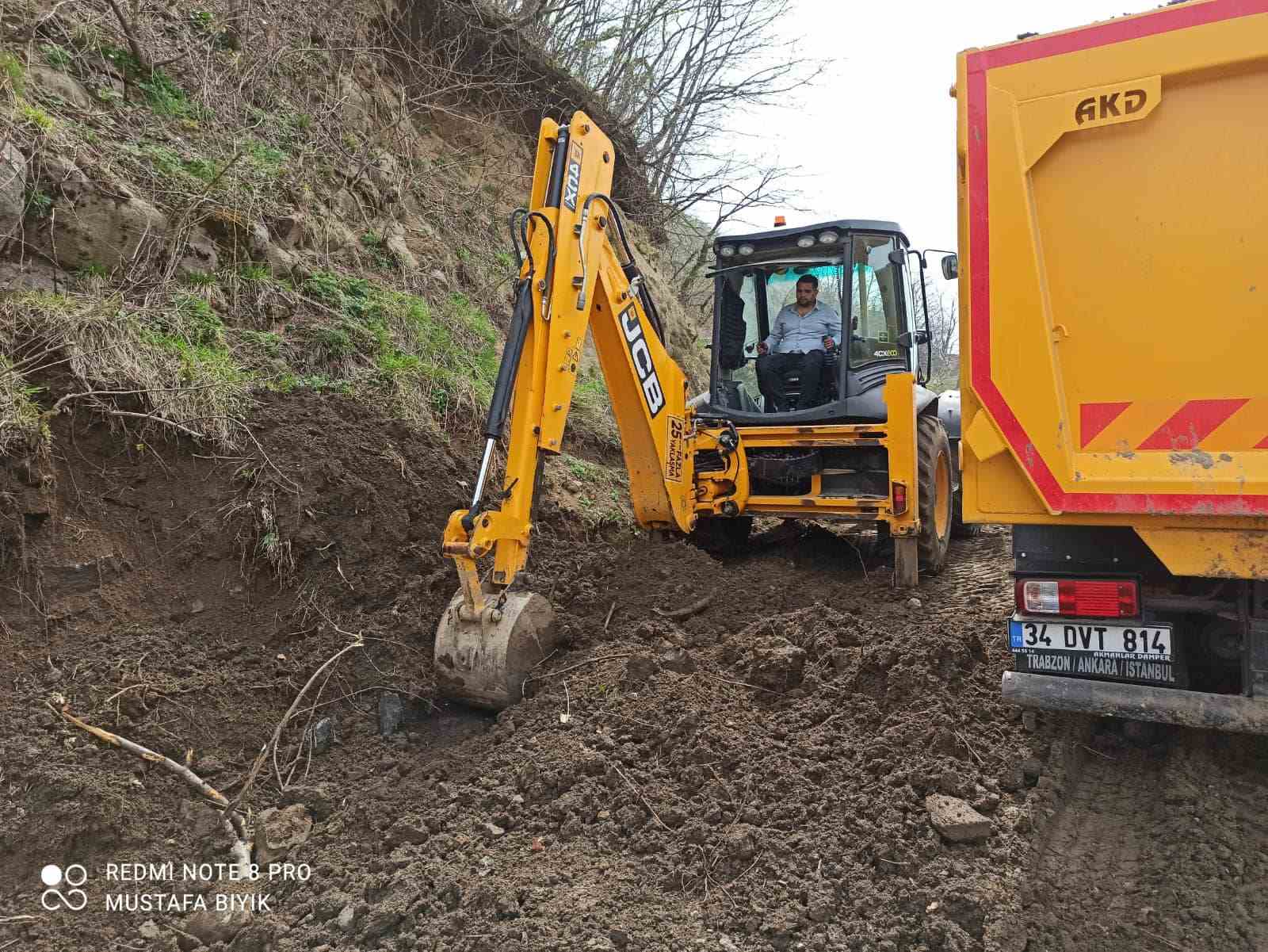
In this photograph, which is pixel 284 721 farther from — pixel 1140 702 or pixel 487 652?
pixel 1140 702

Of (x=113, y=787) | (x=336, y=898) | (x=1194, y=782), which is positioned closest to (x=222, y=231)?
(x=113, y=787)

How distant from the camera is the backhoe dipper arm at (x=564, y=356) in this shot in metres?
3.87

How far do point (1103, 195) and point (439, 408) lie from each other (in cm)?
450

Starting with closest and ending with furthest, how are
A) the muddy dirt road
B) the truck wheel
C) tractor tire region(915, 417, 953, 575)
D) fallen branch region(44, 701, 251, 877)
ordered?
the muddy dirt road → fallen branch region(44, 701, 251, 877) → tractor tire region(915, 417, 953, 575) → the truck wheel

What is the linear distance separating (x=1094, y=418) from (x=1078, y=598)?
663 millimetres

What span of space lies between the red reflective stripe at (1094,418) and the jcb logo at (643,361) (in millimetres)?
2550

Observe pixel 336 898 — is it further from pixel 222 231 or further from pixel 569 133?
pixel 222 231

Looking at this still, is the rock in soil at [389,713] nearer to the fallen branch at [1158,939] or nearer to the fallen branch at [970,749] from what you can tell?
the fallen branch at [970,749]

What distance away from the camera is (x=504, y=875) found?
2.93 meters

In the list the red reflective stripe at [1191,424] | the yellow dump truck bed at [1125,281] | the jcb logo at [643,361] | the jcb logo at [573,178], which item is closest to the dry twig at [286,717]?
the jcb logo at [643,361]

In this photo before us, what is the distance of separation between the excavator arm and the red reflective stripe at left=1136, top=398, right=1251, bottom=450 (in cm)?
245

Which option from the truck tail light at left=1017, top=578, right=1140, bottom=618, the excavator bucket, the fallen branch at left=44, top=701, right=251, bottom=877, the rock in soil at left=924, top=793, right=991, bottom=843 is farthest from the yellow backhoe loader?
the truck tail light at left=1017, top=578, right=1140, bottom=618

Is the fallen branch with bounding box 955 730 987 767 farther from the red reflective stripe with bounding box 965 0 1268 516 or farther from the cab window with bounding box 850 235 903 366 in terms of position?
the cab window with bounding box 850 235 903 366

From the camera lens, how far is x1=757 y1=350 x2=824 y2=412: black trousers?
236 inches
